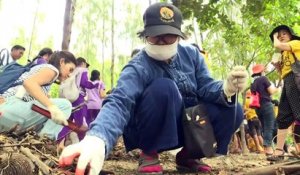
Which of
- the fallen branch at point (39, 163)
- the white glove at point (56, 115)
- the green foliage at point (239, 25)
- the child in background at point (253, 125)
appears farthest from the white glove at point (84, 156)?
the child in background at point (253, 125)

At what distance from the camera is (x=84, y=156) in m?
1.48

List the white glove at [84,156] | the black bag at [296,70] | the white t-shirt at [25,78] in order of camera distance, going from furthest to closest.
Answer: the black bag at [296,70] < the white t-shirt at [25,78] < the white glove at [84,156]

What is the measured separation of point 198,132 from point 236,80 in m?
0.55

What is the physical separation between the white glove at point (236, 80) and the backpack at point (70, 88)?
2.84m

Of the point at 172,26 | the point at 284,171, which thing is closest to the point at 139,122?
the point at 172,26

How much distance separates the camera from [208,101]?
301cm

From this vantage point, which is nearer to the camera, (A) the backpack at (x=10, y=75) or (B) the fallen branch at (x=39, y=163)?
(B) the fallen branch at (x=39, y=163)

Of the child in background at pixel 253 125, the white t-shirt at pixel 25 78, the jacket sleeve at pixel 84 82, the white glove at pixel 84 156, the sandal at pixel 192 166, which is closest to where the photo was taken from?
the white glove at pixel 84 156

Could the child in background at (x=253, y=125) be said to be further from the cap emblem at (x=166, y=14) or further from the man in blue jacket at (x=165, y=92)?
the cap emblem at (x=166, y=14)

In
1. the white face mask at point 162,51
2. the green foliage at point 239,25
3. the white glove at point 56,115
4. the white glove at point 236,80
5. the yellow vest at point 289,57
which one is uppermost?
the green foliage at point 239,25

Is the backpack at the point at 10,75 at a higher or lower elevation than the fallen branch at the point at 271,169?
higher

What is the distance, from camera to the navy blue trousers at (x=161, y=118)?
2750 mm

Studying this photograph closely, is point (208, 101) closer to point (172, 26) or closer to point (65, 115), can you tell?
point (172, 26)

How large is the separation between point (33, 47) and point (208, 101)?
2914cm
